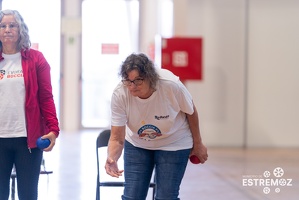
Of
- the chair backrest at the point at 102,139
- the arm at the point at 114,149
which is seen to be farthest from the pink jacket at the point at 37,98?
the chair backrest at the point at 102,139

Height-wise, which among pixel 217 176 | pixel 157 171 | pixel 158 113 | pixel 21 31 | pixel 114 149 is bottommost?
pixel 217 176

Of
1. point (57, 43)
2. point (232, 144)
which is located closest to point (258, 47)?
point (232, 144)

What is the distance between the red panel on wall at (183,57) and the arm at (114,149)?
4.24 metres

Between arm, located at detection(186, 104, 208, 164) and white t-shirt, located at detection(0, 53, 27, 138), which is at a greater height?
white t-shirt, located at detection(0, 53, 27, 138)

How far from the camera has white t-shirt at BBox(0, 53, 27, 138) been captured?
3.00 m

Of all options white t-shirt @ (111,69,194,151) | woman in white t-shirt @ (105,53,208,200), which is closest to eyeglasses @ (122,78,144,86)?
woman in white t-shirt @ (105,53,208,200)

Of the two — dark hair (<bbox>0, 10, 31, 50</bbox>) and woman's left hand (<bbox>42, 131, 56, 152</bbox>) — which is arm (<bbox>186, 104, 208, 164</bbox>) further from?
dark hair (<bbox>0, 10, 31, 50</bbox>)

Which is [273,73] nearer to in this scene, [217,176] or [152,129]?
[217,176]

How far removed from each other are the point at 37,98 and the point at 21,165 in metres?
0.37

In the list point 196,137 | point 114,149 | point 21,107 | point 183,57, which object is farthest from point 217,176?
point 21,107

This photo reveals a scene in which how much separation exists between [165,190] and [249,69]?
19.0ft

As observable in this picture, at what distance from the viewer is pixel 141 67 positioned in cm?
289

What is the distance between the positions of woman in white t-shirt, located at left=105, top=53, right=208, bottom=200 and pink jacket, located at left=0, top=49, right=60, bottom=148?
0.36 metres

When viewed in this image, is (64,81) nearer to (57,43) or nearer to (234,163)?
(57,43)
